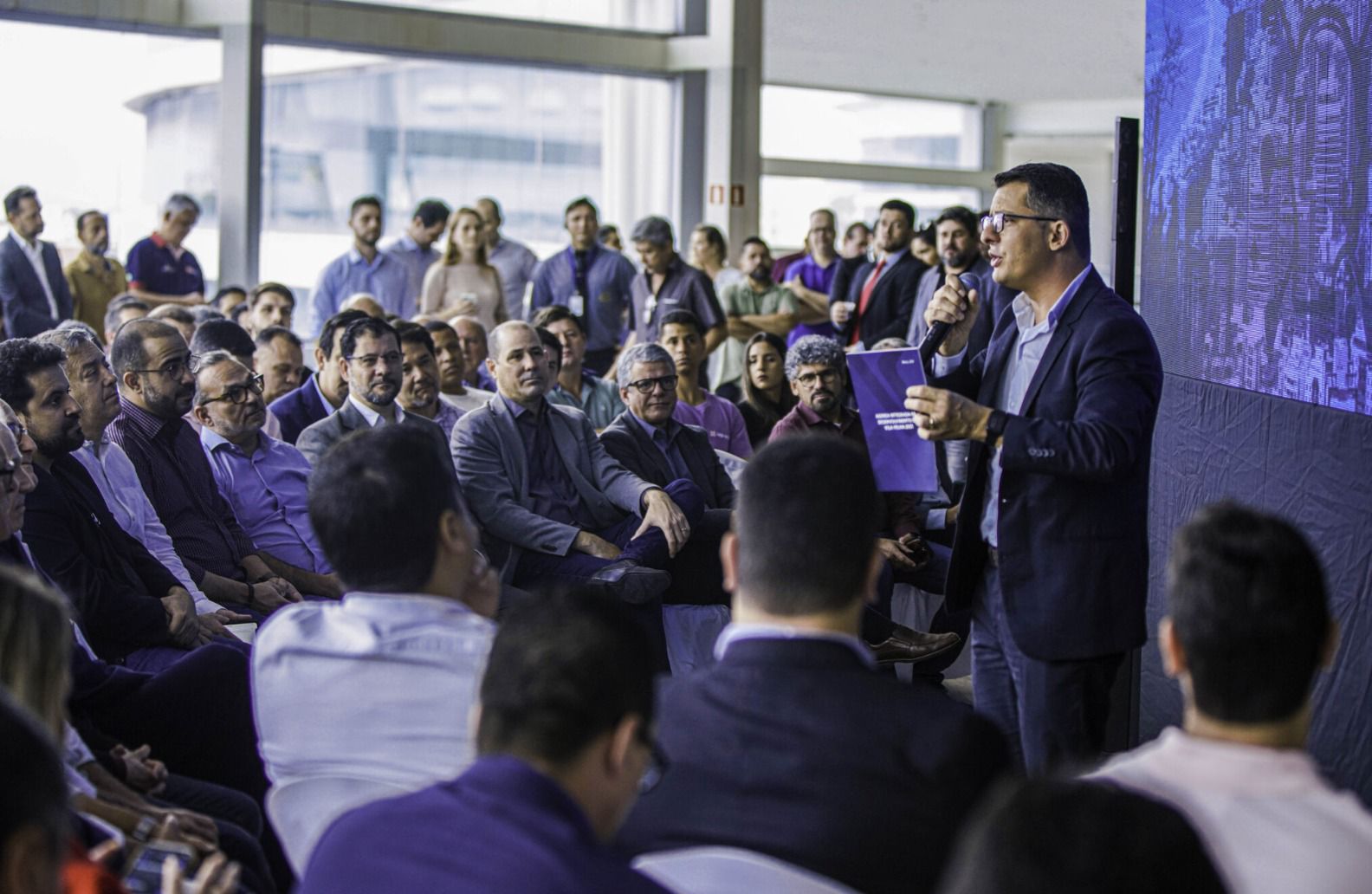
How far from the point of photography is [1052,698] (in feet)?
9.35

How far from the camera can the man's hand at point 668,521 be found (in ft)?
14.9

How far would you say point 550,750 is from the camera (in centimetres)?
137

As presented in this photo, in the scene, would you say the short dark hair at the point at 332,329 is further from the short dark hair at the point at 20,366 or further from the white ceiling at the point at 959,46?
the white ceiling at the point at 959,46

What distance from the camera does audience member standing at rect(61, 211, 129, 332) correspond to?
862cm

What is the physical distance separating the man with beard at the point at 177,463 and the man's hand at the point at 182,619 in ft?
1.40

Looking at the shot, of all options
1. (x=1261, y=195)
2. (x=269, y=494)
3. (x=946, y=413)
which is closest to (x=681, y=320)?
(x=269, y=494)

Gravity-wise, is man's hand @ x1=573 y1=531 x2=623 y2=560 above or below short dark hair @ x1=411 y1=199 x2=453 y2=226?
below

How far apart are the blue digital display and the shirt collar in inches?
72.1

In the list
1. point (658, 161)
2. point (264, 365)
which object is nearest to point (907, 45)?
point (658, 161)

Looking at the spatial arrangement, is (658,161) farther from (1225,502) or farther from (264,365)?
(1225,502)

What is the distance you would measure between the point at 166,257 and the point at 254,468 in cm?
493

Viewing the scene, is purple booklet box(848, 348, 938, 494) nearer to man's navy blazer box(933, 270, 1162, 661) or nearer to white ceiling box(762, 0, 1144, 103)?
man's navy blazer box(933, 270, 1162, 661)

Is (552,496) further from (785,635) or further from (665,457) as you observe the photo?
(785,635)

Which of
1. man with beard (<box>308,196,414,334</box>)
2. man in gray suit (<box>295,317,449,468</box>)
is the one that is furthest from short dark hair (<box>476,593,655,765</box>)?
man with beard (<box>308,196,414,334</box>)
